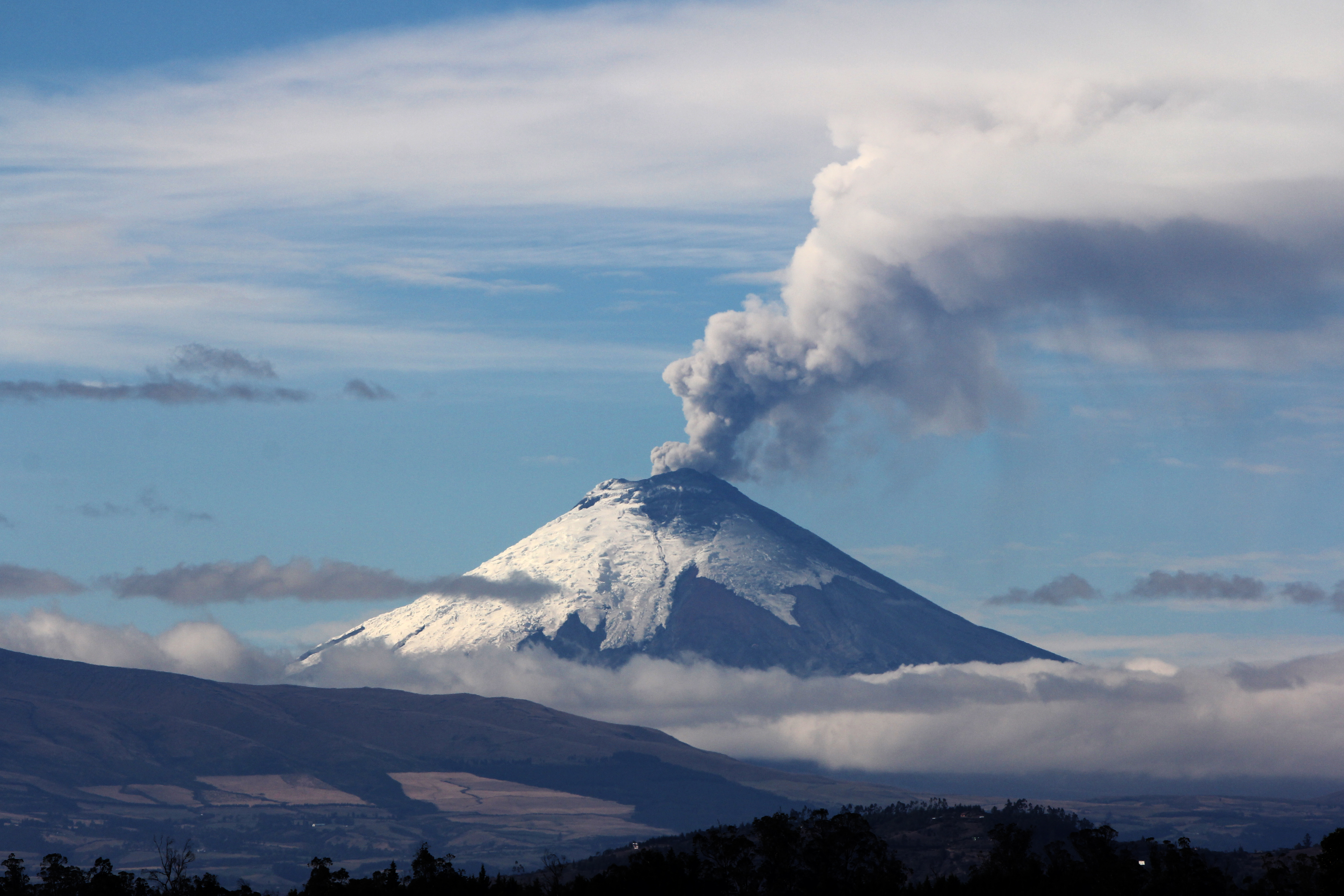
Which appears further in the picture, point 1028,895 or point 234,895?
point 234,895

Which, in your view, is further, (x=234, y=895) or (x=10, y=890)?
(x=234, y=895)

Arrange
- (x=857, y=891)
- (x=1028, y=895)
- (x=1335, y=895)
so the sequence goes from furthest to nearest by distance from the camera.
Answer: (x=857, y=891) → (x=1028, y=895) → (x=1335, y=895)

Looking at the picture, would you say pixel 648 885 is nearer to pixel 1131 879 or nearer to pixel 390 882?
pixel 390 882

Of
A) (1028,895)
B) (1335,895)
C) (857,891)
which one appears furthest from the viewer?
(857,891)

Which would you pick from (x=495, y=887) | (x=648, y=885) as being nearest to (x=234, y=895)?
(x=495, y=887)

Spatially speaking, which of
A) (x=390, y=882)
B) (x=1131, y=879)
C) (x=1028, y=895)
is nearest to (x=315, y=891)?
(x=390, y=882)

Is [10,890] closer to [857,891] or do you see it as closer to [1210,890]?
[857,891]

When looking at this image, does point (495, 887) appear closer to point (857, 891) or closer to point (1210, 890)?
point (857, 891)
